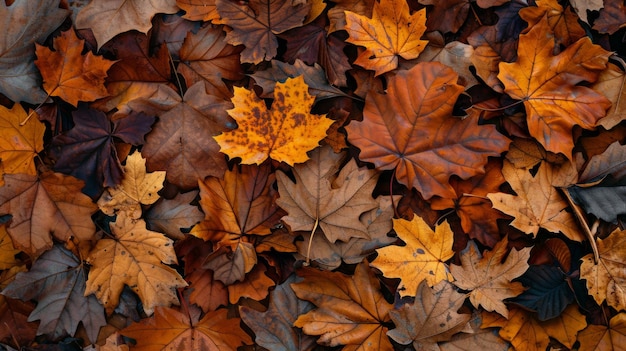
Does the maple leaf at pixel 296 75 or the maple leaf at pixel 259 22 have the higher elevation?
the maple leaf at pixel 259 22

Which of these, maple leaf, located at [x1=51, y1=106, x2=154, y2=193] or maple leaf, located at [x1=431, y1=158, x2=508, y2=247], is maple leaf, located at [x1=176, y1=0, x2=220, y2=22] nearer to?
maple leaf, located at [x1=51, y1=106, x2=154, y2=193]

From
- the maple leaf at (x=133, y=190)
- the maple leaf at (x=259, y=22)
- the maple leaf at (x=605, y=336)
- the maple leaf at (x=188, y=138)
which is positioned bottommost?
the maple leaf at (x=605, y=336)

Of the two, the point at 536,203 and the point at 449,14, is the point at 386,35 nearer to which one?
the point at 449,14

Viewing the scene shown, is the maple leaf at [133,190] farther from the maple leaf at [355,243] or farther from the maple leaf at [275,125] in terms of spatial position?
the maple leaf at [355,243]

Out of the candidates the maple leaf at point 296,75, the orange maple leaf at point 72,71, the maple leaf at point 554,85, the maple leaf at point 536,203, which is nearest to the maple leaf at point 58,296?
the orange maple leaf at point 72,71

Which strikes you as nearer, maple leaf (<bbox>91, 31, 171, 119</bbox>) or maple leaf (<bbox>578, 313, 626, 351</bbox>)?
maple leaf (<bbox>578, 313, 626, 351</bbox>)

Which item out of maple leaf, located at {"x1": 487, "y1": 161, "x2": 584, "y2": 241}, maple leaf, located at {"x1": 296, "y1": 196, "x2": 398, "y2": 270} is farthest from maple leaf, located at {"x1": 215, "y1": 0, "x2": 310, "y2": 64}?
maple leaf, located at {"x1": 487, "y1": 161, "x2": 584, "y2": 241}

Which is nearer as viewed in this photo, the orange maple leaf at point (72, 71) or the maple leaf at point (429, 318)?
the maple leaf at point (429, 318)

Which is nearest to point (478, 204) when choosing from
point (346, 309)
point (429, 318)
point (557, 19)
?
point (429, 318)
